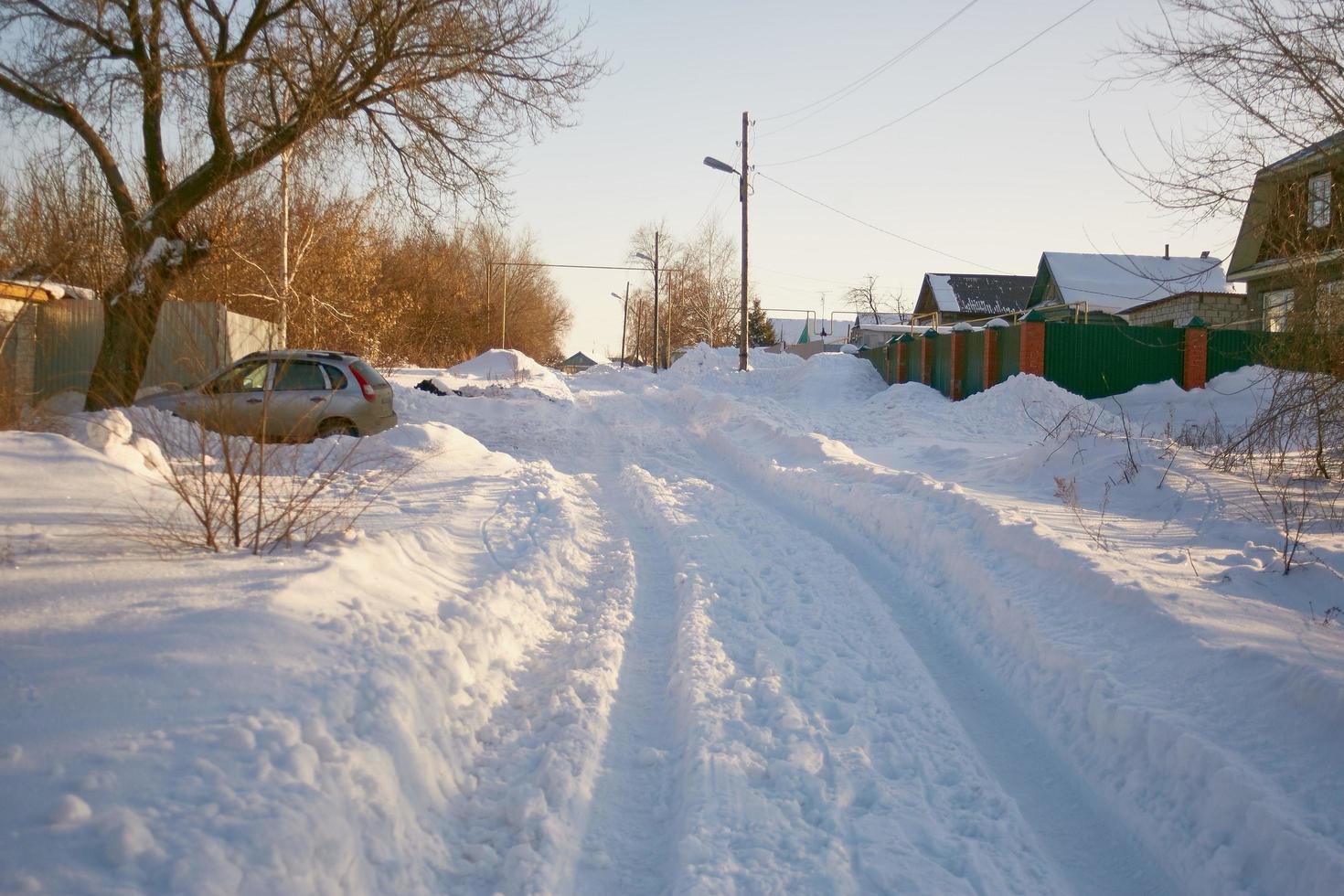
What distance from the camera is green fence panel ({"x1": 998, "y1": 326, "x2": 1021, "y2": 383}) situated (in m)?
22.4

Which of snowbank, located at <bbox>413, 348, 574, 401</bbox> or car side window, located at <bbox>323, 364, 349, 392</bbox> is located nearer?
car side window, located at <bbox>323, 364, 349, 392</bbox>

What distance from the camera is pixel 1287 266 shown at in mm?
9102

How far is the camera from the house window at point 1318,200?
8.27m

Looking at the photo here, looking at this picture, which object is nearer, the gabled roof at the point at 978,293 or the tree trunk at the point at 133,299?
the tree trunk at the point at 133,299

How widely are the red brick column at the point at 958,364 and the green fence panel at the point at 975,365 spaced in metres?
Result: 0.07

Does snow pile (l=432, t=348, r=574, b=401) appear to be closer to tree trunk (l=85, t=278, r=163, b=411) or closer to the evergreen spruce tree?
tree trunk (l=85, t=278, r=163, b=411)

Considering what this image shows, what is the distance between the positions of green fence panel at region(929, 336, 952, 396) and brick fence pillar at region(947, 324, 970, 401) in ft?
1.10

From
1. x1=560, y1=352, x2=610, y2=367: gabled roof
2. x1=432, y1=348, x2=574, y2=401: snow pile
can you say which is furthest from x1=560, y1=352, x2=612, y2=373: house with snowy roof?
x1=432, y1=348, x2=574, y2=401: snow pile

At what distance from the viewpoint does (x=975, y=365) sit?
24.5 metres

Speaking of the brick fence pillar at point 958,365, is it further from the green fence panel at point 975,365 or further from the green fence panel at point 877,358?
the green fence panel at point 877,358

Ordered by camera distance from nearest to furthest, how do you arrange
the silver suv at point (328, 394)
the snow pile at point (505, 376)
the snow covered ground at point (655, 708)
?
the snow covered ground at point (655, 708), the silver suv at point (328, 394), the snow pile at point (505, 376)

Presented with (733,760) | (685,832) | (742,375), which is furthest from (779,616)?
(742,375)

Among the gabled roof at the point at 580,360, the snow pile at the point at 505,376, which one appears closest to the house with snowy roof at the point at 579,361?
the gabled roof at the point at 580,360

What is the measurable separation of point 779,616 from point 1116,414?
1681 centimetres
